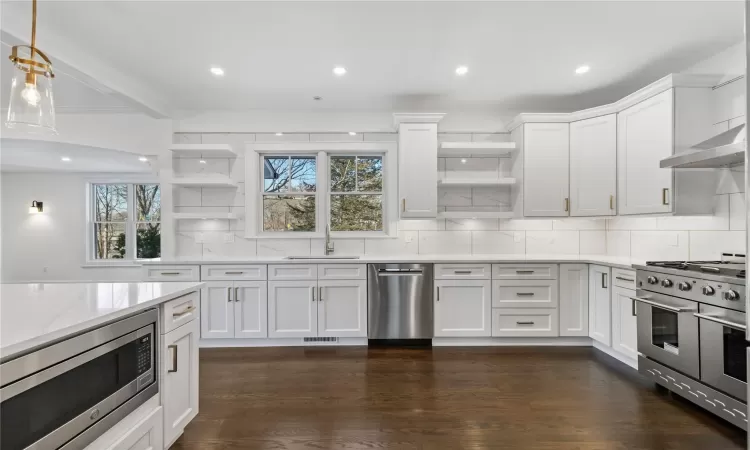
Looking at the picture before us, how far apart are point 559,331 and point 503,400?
146 cm

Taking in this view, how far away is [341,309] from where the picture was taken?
139 inches

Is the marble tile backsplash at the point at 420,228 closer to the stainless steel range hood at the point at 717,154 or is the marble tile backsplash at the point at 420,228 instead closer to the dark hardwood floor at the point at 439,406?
the dark hardwood floor at the point at 439,406

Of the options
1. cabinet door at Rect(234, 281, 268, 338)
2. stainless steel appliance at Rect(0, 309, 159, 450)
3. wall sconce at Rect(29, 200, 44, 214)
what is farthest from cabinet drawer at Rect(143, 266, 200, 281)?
wall sconce at Rect(29, 200, 44, 214)

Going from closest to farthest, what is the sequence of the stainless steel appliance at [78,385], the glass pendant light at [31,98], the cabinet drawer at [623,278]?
the stainless steel appliance at [78,385]
the glass pendant light at [31,98]
the cabinet drawer at [623,278]

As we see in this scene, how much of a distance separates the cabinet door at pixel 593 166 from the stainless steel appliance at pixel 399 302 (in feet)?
5.84

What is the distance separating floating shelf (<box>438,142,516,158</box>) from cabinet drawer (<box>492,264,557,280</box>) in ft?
4.33

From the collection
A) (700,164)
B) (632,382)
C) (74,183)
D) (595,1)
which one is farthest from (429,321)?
(74,183)

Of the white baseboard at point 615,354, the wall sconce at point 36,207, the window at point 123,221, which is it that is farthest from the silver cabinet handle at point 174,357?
the wall sconce at point 36,207

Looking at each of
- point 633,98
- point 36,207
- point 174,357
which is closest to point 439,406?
point 174,357

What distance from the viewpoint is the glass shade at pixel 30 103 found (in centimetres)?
136

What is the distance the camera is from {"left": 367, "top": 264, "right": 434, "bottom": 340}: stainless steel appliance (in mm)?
3508

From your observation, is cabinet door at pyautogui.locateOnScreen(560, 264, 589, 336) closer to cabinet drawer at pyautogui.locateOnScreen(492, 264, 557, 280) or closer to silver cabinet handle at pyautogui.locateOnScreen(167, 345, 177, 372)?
cabinet drawer at pyautogui.locateOnScreen(492, 264, 557, 280)

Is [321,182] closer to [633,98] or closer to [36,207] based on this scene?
[633,98]

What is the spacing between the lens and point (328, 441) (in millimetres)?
1981
